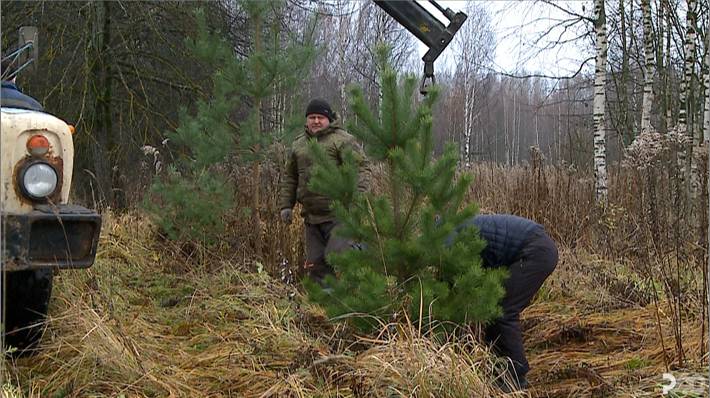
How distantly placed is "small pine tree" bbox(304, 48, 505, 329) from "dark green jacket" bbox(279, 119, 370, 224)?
64.3 inches

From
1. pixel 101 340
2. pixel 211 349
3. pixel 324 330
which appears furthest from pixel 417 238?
pixel 101 340

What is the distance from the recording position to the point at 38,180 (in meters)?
3.04

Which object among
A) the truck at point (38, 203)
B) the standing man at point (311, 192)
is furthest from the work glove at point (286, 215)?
the truck at point (38, 203)

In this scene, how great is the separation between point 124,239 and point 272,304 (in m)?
2.95

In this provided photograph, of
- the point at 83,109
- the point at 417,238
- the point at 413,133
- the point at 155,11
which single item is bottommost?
the point at 417,238

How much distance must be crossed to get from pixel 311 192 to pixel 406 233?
1.98 m

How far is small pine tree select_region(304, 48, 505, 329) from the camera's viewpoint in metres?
3.40

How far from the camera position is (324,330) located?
13.8 ft

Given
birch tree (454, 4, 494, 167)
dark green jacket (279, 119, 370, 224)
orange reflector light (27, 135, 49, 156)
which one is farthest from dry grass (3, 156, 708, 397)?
birch tree (454, 4, 494, 167)

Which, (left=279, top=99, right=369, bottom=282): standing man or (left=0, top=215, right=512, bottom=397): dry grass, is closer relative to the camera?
(left=0, top=215, right=512, bottom=397): dry grass

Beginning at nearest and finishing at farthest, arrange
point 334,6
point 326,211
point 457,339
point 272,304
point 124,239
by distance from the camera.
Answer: point 457,339 → point 272,304 → point 326,211 → point 124,239 → point 334,6

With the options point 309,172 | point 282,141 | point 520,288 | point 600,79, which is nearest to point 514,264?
point 520,288

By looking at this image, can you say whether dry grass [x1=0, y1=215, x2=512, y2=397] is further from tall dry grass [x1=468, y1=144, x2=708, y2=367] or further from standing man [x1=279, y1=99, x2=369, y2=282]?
tall dry grass [x1=468, y1=144, x2=708, y2=367]

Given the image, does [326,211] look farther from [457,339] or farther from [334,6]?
[334,6]
